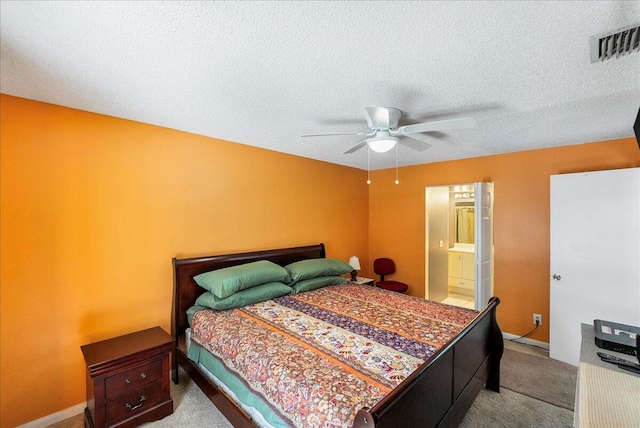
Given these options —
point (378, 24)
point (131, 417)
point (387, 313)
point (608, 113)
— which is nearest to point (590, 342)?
point (387, 313)

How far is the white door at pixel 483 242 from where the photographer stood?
360cm

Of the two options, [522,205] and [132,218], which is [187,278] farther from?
[522,205]

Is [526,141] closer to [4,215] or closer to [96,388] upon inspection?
[96,388]

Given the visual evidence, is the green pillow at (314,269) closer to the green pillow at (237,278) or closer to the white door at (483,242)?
the green pillow at (237,278)

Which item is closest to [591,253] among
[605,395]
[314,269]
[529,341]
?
[529,341]

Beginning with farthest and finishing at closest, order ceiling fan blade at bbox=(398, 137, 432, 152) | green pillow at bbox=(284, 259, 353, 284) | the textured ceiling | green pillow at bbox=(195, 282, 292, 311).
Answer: green pillow at bbox=(284, 259, 353, 284) → green pillow at bbox=(195, 282, 292, 311) → ceiling fan blade at bbox=(398, 137, 432, 152) → the textured ceiling

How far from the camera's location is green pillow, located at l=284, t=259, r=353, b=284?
3415 mm

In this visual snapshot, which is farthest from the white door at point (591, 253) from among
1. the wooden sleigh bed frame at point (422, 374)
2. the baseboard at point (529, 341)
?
the wooden sleigh bed frame at point (422, 374)

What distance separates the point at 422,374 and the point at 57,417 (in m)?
2.84

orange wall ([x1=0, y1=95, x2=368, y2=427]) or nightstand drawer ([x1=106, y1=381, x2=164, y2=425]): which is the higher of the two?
orange wall ([x1=0, y1=95, x2=368, y2=427])

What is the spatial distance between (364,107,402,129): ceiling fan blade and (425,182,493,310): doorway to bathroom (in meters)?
2.07

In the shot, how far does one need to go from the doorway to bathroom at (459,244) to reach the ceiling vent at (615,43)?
228 centimetres

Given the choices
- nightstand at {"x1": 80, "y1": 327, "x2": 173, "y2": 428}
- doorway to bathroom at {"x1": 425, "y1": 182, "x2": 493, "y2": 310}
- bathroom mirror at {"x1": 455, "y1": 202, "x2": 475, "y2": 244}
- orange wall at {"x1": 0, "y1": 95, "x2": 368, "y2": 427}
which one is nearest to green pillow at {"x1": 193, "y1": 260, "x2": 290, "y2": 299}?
orange wall at {"x1": 0, "y1": 95, "x2": 368, "y2": 427}

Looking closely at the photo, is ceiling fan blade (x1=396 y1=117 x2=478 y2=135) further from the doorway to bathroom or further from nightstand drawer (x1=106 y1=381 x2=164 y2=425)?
nightstand drawer (x1=106 y1=381 x2=164 y2=425)
